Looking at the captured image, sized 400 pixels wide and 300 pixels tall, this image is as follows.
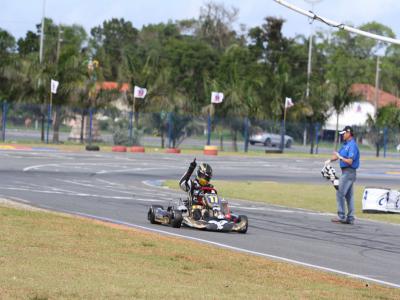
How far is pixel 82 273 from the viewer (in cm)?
927

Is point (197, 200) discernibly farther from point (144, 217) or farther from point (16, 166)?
point (16, 166)

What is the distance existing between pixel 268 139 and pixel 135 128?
10.4 meters

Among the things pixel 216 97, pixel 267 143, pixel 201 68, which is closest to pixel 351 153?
pixel 216 97

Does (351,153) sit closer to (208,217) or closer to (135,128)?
(208,217)

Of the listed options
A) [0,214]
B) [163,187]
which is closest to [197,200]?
[0,214]

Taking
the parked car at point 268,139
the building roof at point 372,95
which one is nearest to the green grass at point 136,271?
the parked car at point 268,139

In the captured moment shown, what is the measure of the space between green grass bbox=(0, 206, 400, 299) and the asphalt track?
103 cm

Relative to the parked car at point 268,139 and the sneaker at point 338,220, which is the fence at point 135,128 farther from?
the sneaker at point 338,220

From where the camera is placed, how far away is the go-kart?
15.5 meters

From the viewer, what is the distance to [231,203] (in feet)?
73.0

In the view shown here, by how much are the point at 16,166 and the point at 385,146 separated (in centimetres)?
3524

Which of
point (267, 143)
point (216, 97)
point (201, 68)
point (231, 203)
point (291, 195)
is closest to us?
point (231, 203)

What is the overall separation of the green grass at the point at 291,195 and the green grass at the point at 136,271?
881cm

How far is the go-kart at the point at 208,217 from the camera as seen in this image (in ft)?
50.9
